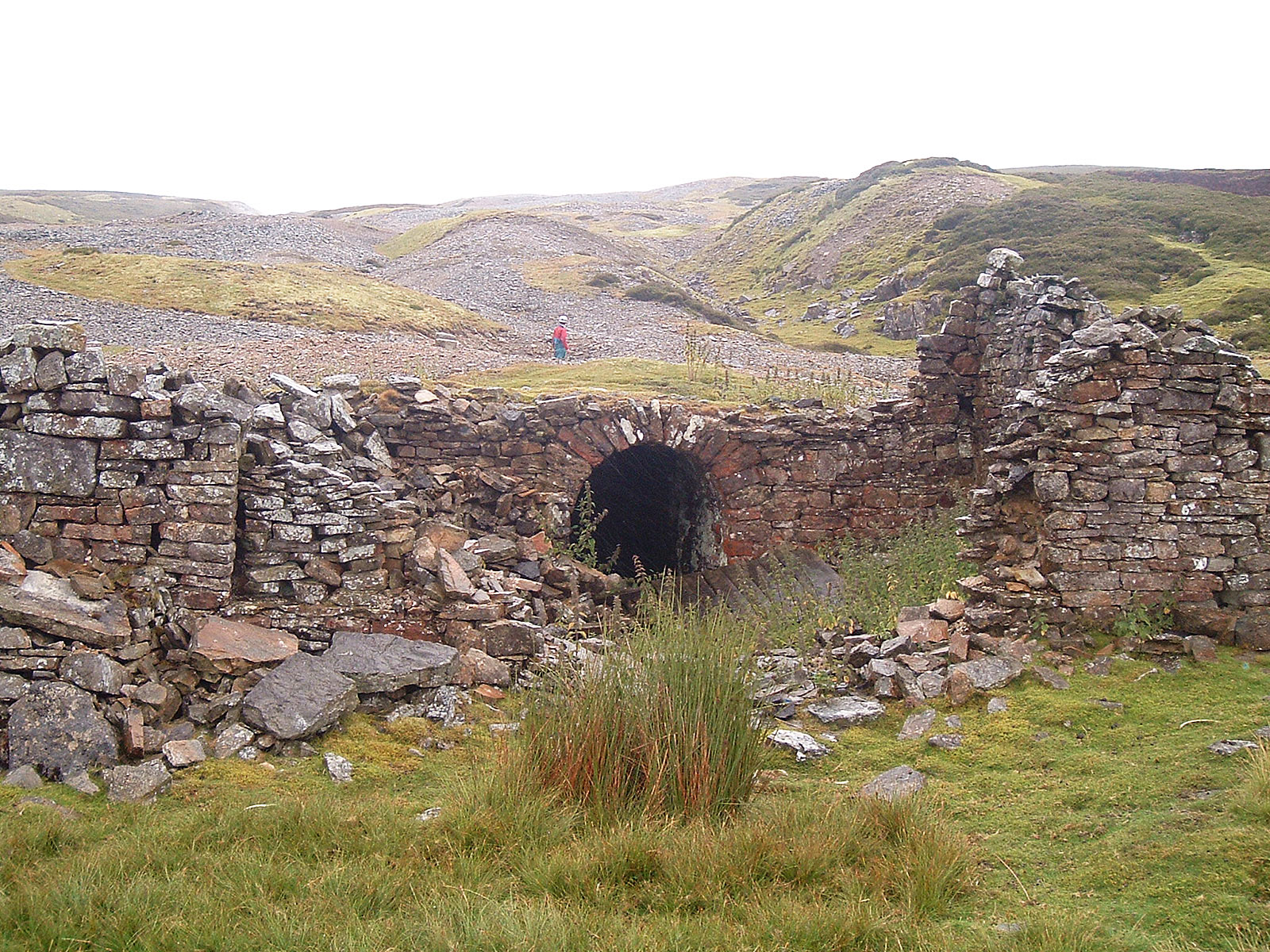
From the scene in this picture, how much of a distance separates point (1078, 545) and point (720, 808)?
4.76 meters

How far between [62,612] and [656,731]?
4788 millimetres

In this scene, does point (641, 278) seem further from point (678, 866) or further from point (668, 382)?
point (678, 866)

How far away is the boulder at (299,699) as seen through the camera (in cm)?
682

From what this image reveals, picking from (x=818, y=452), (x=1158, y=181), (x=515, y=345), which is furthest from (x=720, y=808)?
(x=1158, y=181)

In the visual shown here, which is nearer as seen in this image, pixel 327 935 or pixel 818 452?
pixel 327 935

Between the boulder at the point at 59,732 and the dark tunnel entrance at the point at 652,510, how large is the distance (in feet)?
26.8

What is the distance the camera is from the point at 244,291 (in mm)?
24875

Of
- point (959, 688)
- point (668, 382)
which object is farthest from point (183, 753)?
point (668, 382)

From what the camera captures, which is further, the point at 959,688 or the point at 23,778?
the point at 959,688

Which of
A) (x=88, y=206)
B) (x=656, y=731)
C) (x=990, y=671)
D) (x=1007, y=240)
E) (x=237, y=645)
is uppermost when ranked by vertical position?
(x=88, y=206)

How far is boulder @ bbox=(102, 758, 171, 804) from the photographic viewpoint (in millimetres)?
5746

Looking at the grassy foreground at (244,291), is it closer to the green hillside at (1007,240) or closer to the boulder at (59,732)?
the green hillside at (1007,240)

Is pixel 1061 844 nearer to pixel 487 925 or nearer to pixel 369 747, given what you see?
pixel 487 925

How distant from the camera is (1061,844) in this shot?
4797 mm
